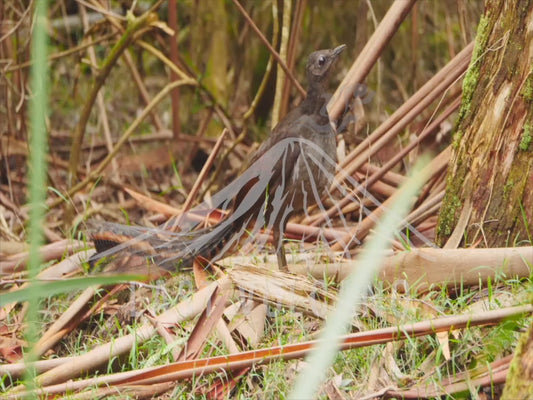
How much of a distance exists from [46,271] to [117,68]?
10.9 feet

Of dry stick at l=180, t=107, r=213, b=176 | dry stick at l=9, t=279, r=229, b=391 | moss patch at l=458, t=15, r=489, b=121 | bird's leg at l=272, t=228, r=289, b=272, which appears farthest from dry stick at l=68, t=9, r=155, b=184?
moss patch at l=458, t=15, r=489, b=121

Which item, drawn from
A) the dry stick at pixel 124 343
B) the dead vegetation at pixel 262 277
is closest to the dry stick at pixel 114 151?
the dead vegetation at pixel 262 277

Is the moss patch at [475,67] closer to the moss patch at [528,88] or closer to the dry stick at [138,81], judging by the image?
the moss patch at [528,88]

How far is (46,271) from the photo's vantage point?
3.45 metres

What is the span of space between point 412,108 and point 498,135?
71 centimetres

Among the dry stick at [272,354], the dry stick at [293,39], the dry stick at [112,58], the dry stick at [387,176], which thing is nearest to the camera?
the dry stick at [272,354]

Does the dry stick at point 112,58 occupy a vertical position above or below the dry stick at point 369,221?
above

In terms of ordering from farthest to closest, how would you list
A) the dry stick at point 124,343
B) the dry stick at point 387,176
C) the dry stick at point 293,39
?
the dry stick at point 293,39 → the dry stick at point 387,176 → the dry stick at point 124,343

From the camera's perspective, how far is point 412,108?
344 cm

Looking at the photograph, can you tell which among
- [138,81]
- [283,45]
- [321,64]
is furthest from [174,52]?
[321,64]

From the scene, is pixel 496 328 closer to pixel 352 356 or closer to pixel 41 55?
pixel 352 356

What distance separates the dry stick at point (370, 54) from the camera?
3.43m

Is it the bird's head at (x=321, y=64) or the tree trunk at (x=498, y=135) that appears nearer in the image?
the tree trunk at (x=498, y=135)

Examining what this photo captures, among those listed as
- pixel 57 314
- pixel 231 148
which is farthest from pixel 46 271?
pixel 231 148
